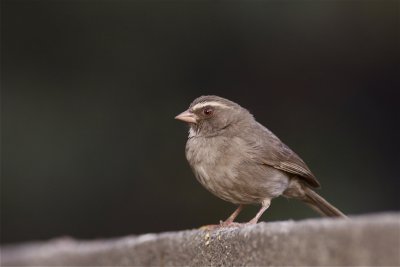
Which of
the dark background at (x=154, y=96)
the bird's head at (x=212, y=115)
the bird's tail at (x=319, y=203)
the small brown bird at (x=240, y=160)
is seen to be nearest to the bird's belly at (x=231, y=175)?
the small brown bird at (x=240, y=160)

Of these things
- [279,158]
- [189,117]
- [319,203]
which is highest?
[189,117]

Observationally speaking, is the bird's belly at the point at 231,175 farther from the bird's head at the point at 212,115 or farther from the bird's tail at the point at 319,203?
the bird's tail at the point at 319,203

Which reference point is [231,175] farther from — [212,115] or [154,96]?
[154,96]

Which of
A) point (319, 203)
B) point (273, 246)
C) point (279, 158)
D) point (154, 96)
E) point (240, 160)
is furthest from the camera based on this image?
point (154, 96)

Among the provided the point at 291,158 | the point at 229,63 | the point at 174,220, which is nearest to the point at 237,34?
the point at 229,63

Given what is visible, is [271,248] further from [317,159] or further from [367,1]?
[367,1]

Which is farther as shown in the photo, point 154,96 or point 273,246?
point 154,96

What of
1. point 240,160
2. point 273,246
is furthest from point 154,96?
point 273,246

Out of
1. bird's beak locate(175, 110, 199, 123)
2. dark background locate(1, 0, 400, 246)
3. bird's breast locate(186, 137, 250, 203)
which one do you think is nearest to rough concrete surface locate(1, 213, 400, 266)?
bird's breast locate(186, 137, 250, 203)
